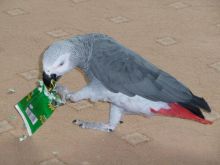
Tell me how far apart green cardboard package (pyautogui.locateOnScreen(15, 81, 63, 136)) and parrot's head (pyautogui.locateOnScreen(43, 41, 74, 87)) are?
10 cm

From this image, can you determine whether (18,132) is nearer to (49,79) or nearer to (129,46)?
(49,79)

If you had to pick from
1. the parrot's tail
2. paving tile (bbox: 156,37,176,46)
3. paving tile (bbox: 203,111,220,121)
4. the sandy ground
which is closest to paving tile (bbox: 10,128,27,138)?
the sandy ground

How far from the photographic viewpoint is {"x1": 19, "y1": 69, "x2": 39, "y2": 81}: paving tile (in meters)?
1.96

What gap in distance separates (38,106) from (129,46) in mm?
678

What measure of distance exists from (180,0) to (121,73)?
120cm

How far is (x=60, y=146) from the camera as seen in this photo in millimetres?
1640

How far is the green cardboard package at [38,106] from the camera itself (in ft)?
5.31

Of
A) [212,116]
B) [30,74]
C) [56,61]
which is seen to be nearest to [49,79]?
[56,61]

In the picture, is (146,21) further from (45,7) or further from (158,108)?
(158,108)

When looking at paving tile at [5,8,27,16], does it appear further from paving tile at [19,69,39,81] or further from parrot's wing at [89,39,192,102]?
parrot's wing at [89,39,192,102]

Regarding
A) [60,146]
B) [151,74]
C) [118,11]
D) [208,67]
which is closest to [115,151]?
[60,146]

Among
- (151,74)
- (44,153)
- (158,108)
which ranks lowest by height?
(44,153)

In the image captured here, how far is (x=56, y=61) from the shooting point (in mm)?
1479

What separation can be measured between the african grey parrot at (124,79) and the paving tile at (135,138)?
0.13 meters
